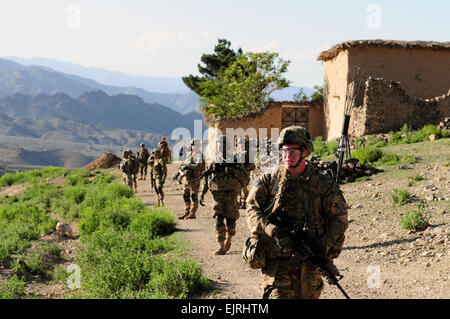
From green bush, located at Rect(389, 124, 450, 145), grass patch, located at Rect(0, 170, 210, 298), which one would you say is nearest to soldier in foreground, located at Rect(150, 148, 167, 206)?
grass patch, located at Rect(0, 170, 210, 298)

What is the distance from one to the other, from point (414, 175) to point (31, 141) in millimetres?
158297

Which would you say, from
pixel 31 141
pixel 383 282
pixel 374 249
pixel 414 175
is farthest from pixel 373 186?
pixel 31 141

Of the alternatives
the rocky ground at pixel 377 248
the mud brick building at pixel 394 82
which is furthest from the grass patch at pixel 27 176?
the rocky ground at pixel 377 248

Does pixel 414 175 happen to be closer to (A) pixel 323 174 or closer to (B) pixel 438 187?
(B) pixel 438 187

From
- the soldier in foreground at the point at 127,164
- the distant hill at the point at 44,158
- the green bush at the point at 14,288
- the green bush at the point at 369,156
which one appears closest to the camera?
the green bush at the point at 14,288

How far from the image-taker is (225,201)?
314 inches

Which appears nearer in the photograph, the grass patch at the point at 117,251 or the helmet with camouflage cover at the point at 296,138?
the helmet with camouflage cover at the point at 296,138

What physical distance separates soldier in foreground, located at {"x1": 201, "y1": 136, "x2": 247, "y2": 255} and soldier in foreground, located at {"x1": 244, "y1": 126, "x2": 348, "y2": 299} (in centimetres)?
386

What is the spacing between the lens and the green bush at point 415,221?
8094 millimetres

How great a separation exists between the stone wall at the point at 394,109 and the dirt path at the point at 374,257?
7.70m

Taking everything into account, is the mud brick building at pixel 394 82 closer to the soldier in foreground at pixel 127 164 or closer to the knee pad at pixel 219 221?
the soldier in foreground at pixel 127 164

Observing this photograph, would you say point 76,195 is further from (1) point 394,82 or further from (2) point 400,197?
(1) point 394,82

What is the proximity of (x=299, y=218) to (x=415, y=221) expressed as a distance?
15.9ft
